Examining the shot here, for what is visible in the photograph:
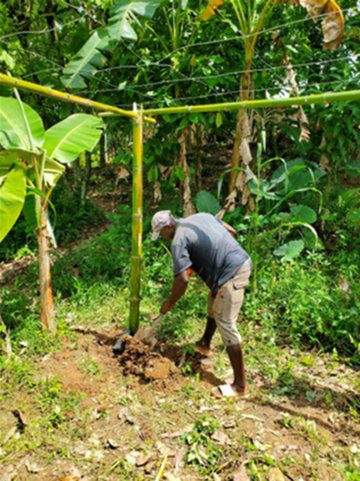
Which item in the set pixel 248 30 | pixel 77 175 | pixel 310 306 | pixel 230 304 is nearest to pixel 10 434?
pixel 230 304

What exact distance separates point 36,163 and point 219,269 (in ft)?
5.88

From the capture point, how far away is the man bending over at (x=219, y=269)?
2.76 metres

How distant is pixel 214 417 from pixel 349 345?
1576 mm

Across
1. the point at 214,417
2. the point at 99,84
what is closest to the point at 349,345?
the point at 214,417

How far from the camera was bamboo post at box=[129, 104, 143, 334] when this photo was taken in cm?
313

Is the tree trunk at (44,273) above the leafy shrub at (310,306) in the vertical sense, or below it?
above

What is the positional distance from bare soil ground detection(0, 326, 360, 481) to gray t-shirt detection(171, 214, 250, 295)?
2.95 ft

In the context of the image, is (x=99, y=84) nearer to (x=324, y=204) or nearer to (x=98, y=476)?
(x=324, y=204)

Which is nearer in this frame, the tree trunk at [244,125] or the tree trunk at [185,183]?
the tree trunk at [244,125]

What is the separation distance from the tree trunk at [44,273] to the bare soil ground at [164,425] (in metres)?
0.30

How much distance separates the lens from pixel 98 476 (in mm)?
2211

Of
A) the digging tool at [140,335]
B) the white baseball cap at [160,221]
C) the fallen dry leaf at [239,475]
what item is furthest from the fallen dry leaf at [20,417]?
the white baseball cap at [160,221]

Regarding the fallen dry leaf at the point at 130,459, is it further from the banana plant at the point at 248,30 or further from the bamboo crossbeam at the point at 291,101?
the banana plant at the point at 248,30

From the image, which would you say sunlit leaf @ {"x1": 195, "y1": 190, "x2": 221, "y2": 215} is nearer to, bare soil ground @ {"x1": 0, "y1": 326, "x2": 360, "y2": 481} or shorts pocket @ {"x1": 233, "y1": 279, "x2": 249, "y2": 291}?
shorts pocket @ {"x1": 233, "y1": 279, "x2": 249, "y2": 291}
